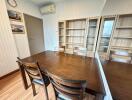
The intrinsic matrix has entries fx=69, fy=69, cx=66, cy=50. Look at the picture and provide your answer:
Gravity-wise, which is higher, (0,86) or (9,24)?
(9,24)

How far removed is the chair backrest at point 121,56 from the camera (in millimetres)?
1410

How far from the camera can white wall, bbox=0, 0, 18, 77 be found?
1.93 meters

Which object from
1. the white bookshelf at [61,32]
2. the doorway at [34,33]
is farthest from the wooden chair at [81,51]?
the doorway at [34,33]

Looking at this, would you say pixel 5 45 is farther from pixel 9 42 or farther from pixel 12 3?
pixel 12 3

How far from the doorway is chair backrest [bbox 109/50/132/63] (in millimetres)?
3008

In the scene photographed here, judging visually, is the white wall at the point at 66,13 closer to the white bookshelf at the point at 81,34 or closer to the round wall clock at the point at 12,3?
the white bookshelf at the point at 81,34

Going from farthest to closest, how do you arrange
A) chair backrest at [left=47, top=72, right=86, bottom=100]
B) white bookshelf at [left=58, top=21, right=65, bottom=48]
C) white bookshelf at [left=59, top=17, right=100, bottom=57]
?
white bookshelf at [left=58, top=21, right=65, bottom=48]
white bookshelf at [left=59, top=17, right=100, bottom=57]
chair backrest at [left=47, top=72, right=86, bottom=100]

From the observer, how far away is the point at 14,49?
89.4 inches

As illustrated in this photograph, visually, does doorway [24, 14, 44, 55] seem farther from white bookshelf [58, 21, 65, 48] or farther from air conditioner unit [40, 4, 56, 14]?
white bookshelf [58, 21, 65, 48]

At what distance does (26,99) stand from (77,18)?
113 inches

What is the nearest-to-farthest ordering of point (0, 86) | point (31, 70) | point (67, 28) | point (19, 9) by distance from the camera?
point (31, 70)
point (0, 86)
point (19, 9)
point (67, 28)

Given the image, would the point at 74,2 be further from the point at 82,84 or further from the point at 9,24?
the point at 82,84

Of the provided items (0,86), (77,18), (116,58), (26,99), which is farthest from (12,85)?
(77,18)

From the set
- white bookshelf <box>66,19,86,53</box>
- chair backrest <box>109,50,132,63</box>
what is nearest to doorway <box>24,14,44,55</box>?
white bookshelf <box>66,19,86,53</box>
